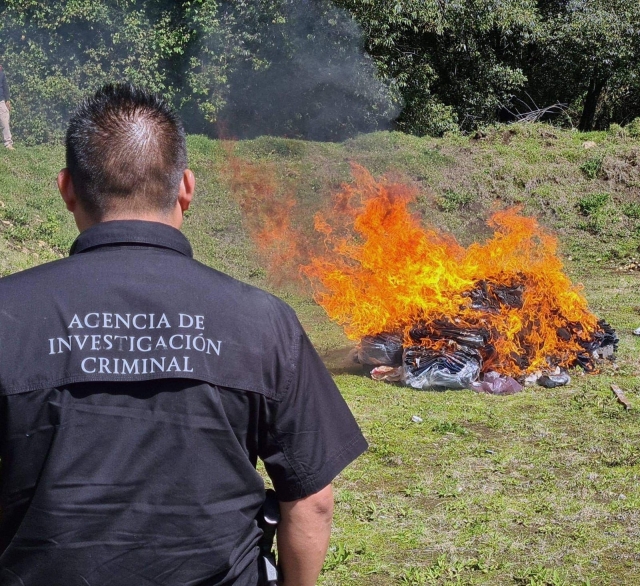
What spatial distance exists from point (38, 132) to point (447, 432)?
14.9m

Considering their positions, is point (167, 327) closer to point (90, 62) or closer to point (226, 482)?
point (226, 482)

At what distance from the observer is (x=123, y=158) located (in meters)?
1.75

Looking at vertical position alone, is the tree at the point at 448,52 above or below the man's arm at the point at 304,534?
above

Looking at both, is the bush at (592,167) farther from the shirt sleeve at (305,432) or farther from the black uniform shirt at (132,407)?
the black uniform shirt at (132,407)

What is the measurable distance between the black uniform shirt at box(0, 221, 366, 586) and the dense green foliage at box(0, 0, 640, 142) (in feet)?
58.0

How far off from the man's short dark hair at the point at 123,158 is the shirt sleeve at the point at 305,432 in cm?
49

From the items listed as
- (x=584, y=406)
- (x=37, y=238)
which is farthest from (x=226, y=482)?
(x=37, y=238)

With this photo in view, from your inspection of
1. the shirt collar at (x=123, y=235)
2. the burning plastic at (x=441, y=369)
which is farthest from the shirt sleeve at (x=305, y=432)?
the burning plastic at (x=441, y=369)

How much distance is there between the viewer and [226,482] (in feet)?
5.60

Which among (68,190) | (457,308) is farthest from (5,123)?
(68,190)

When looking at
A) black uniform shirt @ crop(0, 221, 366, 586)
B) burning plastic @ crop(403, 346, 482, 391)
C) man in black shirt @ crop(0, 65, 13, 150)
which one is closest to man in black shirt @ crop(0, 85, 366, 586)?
black uniform shirt @ crop(0, 221, 366, 586)

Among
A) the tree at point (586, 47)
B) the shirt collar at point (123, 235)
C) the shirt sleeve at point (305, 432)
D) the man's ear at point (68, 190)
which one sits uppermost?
the tree at point (586, 47)

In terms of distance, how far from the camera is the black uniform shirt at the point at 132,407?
1.59 metres

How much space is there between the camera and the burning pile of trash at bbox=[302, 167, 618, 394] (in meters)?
7.40
